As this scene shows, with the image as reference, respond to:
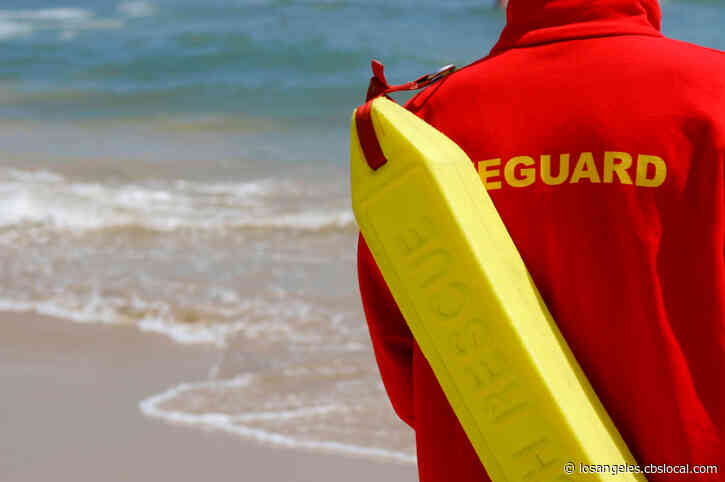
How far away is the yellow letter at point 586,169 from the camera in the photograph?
1195mm

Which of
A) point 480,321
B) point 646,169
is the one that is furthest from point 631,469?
point 646,169

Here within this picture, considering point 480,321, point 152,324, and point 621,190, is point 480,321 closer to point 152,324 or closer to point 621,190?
point 621,190

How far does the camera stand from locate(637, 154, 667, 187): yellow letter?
1.16m

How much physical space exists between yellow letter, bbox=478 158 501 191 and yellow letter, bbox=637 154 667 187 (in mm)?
182

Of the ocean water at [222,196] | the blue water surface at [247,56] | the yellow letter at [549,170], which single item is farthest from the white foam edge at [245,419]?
the blue water surface at [247,56]

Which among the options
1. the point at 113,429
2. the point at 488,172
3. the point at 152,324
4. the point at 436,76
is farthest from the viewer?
the point at 152,324

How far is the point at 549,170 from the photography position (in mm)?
1226

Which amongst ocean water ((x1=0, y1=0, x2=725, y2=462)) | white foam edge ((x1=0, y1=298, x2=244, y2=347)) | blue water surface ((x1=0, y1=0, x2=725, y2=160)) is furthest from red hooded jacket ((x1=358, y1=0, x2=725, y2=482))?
blue water surface ((x1=0, y1=0, x2=725, y2=160))

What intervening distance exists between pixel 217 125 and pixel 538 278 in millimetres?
10781

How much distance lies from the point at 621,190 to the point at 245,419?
275cm

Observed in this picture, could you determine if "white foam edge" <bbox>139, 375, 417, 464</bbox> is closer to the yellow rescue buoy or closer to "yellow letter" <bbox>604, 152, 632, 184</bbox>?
the yellow rescue buoy

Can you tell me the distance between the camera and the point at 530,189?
124 centimetres

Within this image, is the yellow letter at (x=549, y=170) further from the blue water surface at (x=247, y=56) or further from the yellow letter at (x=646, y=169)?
the blue water surface at (x=247, y=56)

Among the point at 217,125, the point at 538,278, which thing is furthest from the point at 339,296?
the point at 217,125
